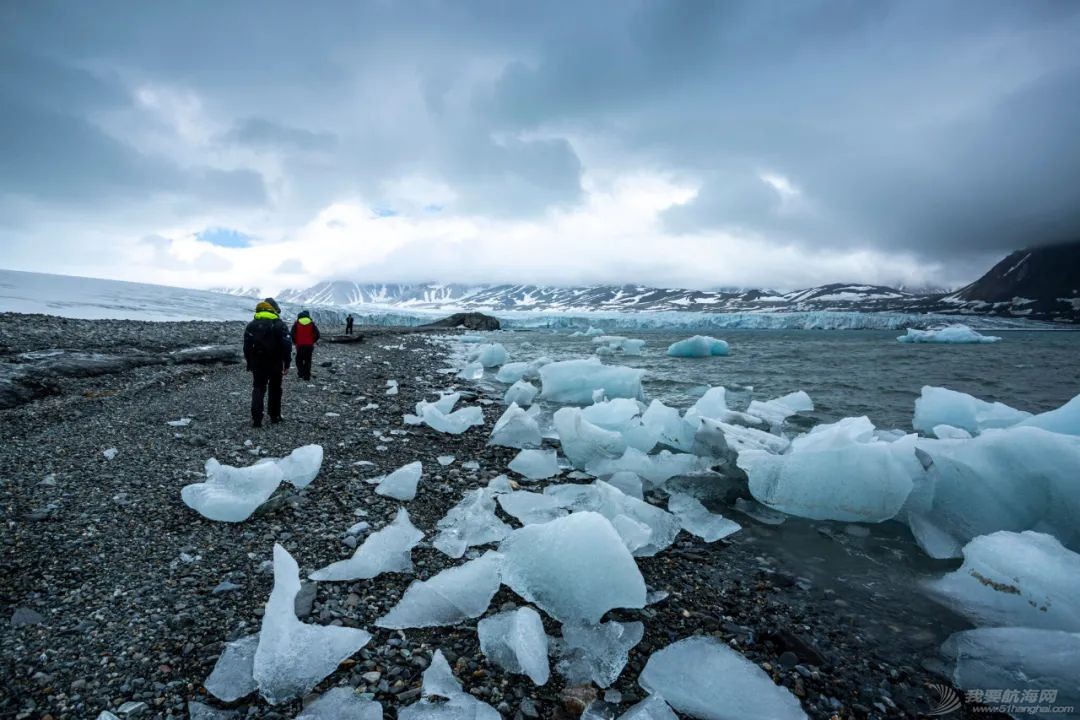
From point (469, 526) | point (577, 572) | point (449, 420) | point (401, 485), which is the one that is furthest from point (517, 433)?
point (577, 572)

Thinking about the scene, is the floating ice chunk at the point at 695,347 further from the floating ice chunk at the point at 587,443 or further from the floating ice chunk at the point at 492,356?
the floating ice chunk at the point at 587,443

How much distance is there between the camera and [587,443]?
5172mm

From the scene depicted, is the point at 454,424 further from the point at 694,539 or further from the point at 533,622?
the point at 533,622

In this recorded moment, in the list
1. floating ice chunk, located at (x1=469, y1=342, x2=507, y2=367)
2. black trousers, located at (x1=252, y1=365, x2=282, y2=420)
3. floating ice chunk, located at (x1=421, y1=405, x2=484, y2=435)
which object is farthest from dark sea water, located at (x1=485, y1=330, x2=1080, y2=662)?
black trousers, located at (x1=252, y1=365, x2=282, y2=420)

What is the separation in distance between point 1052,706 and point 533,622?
2.25m

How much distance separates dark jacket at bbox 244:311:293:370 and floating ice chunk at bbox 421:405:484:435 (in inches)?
72.8

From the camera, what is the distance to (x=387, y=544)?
2.87m

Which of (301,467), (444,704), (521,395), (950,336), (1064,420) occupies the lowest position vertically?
(950,336)

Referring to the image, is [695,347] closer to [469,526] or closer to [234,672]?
[469,526]

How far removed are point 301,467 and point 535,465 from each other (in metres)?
2.07

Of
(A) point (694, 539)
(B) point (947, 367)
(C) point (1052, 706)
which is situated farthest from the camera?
(B) point (947, 367)

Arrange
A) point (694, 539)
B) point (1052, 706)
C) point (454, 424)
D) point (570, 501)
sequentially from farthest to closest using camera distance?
point (454, 424)
point (570, 501)
point (694, 539)
point (1052, 706)

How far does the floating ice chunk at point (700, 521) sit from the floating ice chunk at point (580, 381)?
5.11 metres

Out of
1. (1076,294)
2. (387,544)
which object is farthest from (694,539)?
(1076,294)
